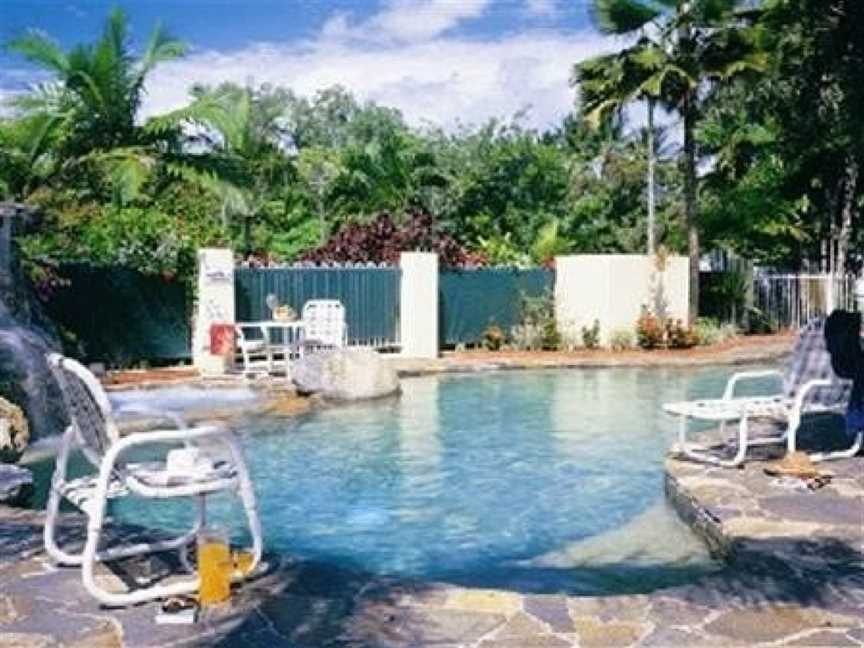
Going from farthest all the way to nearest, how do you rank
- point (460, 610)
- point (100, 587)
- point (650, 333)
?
point (650, 333) → point (100, 587) → point (460, 610)

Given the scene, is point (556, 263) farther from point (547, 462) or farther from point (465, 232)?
point (547, 462)

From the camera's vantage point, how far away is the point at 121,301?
17.9 metres

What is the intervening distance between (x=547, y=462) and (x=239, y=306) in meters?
9.89

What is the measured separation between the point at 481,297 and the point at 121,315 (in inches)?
305

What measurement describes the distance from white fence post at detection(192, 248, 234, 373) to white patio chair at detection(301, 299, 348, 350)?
143 cm

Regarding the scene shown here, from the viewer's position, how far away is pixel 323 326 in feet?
57.4

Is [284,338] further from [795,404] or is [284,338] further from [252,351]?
[795,404]

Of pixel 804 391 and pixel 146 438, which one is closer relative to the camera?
pixel 146 438

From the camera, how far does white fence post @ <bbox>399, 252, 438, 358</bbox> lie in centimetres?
2077

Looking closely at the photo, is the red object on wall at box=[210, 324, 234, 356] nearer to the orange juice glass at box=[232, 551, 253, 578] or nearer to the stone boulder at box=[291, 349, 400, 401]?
the stone boulder at box=[291, 349, 400, 401]

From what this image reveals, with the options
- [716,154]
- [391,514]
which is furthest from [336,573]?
[716,154]

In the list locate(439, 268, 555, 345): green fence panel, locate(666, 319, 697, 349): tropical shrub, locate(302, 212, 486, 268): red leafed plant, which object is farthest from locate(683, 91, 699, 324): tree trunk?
locate(302, 212, 486, 268): red leafed plant

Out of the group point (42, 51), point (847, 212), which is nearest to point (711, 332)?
point (847, 212)

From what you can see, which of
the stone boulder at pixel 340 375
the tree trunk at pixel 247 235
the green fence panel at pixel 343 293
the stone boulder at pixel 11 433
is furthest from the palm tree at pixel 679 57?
the stone boulder at pixel 11 433
